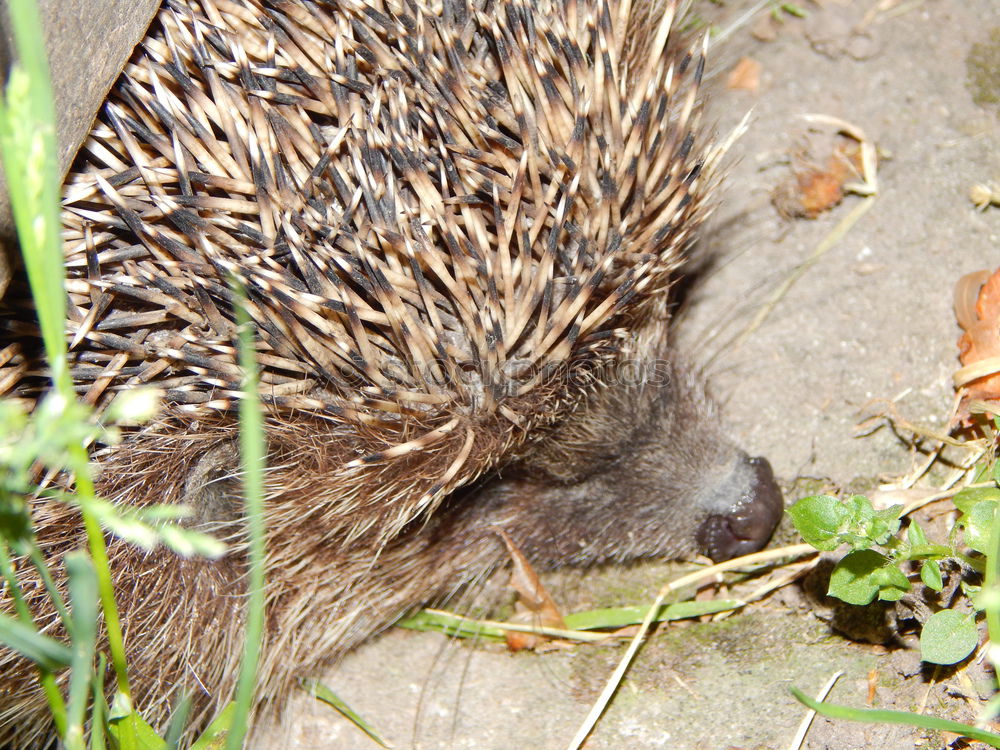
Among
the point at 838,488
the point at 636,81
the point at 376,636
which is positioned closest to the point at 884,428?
the point at 838,488

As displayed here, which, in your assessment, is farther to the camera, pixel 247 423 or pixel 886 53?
pixel 886 53

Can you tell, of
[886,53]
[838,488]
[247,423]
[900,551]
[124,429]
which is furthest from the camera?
[886,53]

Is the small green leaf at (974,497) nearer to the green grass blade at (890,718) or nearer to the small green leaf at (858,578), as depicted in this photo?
the small green leaf at (858,578)

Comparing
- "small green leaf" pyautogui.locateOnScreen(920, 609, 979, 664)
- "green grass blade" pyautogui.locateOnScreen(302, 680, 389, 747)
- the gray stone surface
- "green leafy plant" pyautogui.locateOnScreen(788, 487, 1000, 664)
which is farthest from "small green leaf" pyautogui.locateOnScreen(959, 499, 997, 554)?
the gray stone surface

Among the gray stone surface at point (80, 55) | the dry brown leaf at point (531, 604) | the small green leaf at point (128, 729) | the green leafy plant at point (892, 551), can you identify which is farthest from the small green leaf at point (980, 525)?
the gray stone surface at point (80, 55)

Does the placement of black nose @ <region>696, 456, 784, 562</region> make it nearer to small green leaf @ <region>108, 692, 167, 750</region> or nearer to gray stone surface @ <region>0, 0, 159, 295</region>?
small green leaf @ <region>108, 692, 167, 750</region>

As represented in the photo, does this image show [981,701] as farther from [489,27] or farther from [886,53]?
[886,53]

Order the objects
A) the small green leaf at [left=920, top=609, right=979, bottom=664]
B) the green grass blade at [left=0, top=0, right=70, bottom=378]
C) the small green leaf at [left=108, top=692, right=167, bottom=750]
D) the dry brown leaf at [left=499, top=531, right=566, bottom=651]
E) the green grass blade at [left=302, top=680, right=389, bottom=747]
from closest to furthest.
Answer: the green grass blade at [left=0, top=0, right=70, bottom=378], the small green leaf at [left=108, top=692, right=167, bottom=750], the small green leaf at [left=920, top=609, right=979, bottom=664], the green grass blade at [left=302, top=680, right=389, bottom=747], the dry brown leaf at [left=499, top=531, right=566, bottom=651]
